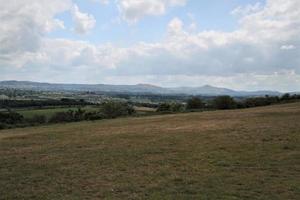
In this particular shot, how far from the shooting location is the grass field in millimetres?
10555

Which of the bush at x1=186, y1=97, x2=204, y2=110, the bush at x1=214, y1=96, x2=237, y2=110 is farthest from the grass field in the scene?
the bush at x1=186, y1=97, x2=204, y2=110

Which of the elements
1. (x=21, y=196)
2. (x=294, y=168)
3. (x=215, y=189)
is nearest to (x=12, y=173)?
(x=21, y=196)

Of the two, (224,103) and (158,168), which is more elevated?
(224,103)

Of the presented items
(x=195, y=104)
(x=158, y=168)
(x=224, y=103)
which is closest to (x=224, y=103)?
(x=224, y=103)

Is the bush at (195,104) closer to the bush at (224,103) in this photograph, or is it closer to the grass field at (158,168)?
the bush at (224,103)

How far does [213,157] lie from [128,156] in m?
3.61

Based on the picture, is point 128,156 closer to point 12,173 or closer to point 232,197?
point 12,173

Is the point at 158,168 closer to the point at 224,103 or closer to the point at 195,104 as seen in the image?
the point at 224,103

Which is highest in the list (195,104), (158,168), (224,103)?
(224,103)

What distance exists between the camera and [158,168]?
45.6 ft

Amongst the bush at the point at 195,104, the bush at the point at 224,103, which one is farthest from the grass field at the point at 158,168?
the bush at the point at 195,104

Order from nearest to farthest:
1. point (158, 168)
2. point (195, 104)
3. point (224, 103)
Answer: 1. point (158, 168)
2. point (224, 103)
3. point (195, 104)

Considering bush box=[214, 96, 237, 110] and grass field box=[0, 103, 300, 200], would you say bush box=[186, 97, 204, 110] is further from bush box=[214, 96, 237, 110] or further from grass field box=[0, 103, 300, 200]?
grass field box=[0, 103, 300, 200]

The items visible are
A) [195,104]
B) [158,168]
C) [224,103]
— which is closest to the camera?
[158,168]
